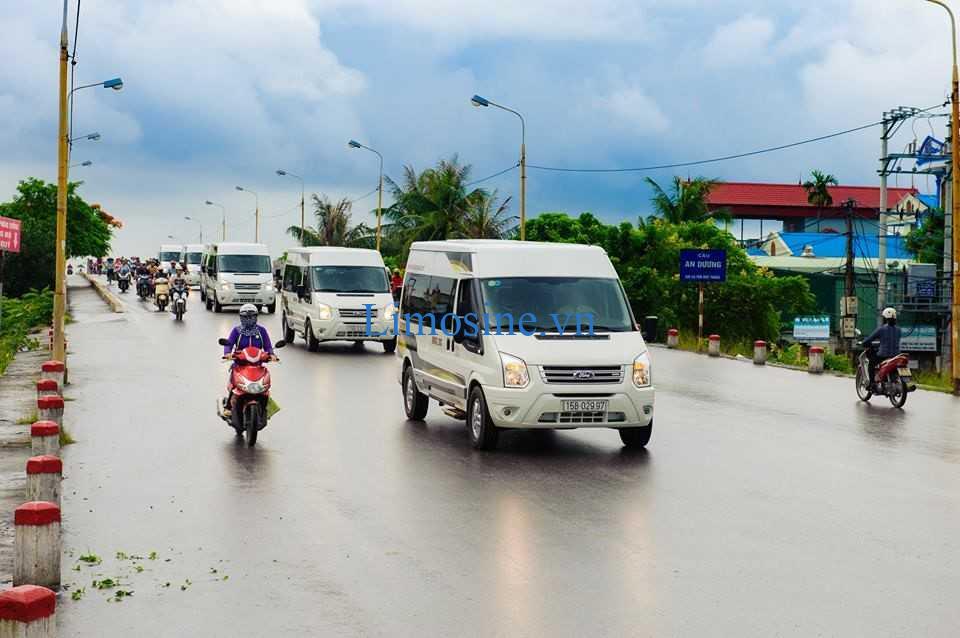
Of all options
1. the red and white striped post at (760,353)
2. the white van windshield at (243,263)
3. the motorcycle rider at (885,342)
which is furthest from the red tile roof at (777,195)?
the motorcycle rider at (885,342)

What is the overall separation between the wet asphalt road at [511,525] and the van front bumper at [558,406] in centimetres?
39

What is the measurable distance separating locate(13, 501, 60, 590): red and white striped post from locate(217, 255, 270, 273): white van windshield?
125 ft

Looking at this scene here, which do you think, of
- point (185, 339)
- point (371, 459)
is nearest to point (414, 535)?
point (371, 459)

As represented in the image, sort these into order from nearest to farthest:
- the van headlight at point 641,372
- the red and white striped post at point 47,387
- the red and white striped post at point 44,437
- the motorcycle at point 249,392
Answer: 1. the red and white striped post at point 44,437
2. the van headlight at point 641,372
3. the red and white striped post at point 47,387
4. the motorcycle at point 249,392

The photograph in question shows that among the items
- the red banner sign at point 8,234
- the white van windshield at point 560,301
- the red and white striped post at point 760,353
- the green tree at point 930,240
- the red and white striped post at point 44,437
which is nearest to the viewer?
the red and white striped post at point 44,437

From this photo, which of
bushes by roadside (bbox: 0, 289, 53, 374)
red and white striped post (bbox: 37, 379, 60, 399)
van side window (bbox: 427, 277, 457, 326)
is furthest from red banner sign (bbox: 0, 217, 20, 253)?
van side window (bbox: 427, 277, 457, 326)

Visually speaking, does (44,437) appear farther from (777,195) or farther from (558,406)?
(777,195)

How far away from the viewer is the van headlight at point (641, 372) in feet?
42.0

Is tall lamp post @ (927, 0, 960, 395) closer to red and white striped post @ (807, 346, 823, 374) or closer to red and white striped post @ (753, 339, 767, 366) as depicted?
red and white striped post @ (807, 346, 823, 374)

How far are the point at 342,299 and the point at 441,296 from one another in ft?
40.9

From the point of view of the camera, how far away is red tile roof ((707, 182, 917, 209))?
99.1 m

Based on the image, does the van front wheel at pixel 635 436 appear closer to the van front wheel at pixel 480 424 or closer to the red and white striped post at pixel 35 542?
the van front wheel at pixel 480 424

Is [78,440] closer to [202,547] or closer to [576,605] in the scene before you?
[202,547]

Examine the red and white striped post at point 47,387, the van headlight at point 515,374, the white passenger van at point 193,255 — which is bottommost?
the red and white striped post at point 47,387
